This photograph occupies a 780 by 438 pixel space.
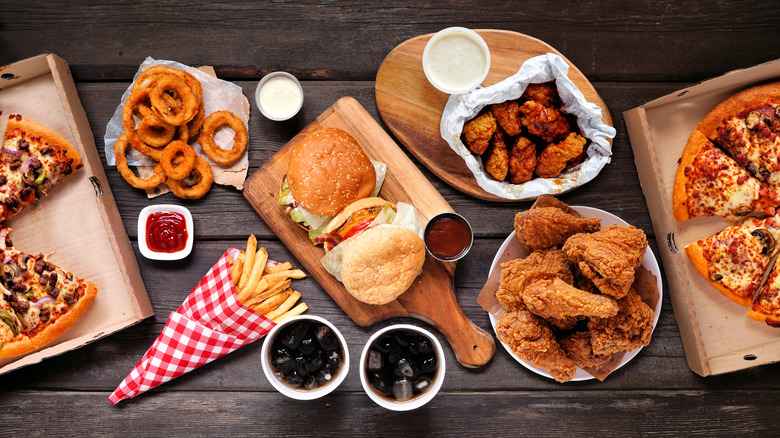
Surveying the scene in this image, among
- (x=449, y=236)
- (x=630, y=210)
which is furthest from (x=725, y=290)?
(x=449, y=236)

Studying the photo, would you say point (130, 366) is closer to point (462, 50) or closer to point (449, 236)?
point (449, 236)

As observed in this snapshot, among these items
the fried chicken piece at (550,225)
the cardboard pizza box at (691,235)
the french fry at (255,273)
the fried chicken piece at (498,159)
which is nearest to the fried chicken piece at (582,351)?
the fried chicken piece at (550,225)

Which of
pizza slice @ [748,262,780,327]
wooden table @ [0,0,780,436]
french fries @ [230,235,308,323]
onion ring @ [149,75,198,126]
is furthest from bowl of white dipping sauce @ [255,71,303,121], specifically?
pizza slice @ [748,262,780,327]

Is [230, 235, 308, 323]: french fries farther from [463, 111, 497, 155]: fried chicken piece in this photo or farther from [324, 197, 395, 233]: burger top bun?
[463, 111, 497, 155]: fried chicken piece

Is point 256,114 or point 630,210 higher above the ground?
point 256,114

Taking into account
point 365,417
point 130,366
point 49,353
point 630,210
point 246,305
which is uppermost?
point 630,210

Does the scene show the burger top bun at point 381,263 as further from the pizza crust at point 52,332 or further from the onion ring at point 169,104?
the pizza crust at point 52,332
